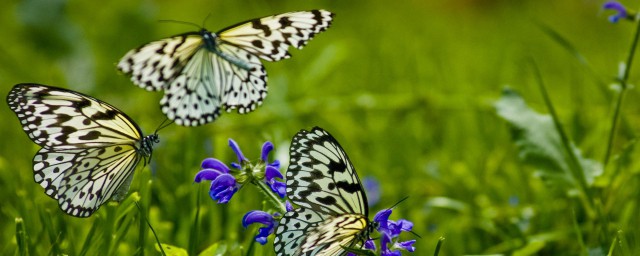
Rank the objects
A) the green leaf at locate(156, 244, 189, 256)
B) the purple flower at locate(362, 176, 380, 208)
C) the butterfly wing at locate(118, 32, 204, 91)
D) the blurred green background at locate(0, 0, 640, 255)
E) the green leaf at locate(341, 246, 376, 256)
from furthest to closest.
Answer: the purple flower at locate(362, 176, 380, 208), the blurred green background at locate(0, 0, 640, 255), the butterfly wing at locate(118, 32, 204, 91), the green leaf at locate(156, 244, 189, 256), the green leaf at locate(341, 246, 376, 256)

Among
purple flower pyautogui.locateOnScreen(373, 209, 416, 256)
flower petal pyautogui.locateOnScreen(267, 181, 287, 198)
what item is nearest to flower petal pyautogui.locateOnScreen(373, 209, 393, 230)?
purple flower pyautogui.locateOnScreen(373, 209, 416, 256)

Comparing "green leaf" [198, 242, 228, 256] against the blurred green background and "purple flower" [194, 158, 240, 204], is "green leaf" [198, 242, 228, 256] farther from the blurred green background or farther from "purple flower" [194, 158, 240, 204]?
"purple flower" [194, 158, 240, 204]

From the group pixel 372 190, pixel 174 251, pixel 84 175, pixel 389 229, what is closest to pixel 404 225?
pixel 389 229

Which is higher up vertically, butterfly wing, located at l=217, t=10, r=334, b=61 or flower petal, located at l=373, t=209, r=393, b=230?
butterfly wing, located at l=217, t=10, r=334, b=61

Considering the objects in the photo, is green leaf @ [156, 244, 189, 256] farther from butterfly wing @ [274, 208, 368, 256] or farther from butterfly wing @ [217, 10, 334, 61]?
butterfly wing @ [217, 10, 334, 61]

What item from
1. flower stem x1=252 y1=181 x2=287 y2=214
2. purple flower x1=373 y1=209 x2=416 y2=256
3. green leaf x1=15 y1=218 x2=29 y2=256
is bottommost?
green leaf x1=15 y1=218 x2=29 y2=256

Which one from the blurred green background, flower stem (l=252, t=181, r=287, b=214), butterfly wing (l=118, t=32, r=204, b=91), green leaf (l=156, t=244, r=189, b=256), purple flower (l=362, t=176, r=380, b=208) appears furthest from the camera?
purple flower (l=362, t=176, r=380, b=208)

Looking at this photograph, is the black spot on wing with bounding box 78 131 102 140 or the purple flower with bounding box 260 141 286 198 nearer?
the purple flower with bounding box 260 141 286 198

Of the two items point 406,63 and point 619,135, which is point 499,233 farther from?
point 406,63

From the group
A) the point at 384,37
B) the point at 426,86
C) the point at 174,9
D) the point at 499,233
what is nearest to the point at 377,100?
the point at 426,86
